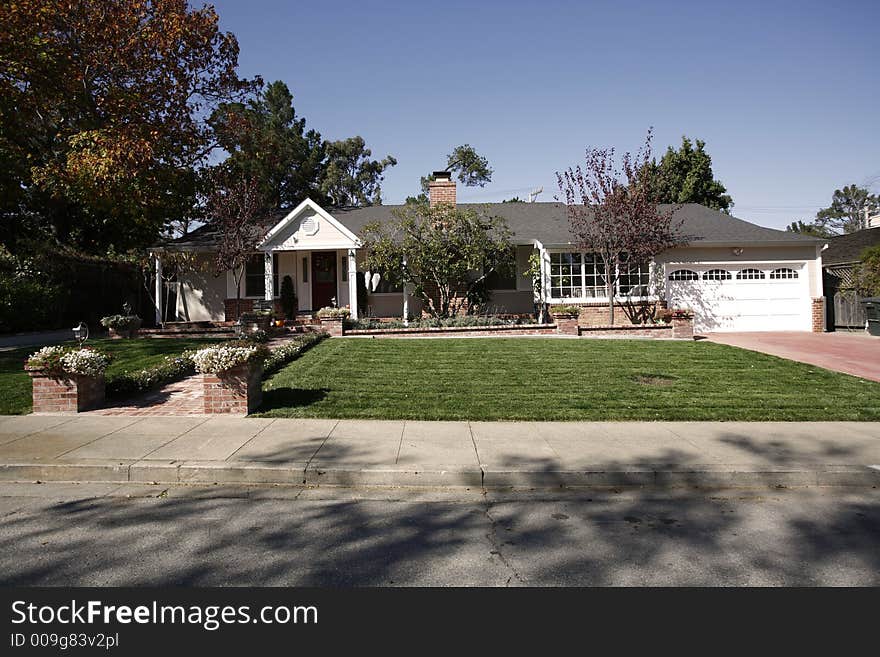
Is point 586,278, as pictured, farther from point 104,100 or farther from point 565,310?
point 104,100

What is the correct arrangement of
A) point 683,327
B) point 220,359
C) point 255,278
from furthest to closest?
1. point 255,278
2. point 683,327
3. point 220,359

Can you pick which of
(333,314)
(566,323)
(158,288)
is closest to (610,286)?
(566,323)

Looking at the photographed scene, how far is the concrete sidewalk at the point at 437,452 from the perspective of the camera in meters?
5.73

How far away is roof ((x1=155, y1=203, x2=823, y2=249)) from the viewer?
1928 centimetres

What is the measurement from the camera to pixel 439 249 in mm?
17328

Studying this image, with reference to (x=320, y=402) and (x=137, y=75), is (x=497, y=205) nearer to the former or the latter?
(x=137, y=75)

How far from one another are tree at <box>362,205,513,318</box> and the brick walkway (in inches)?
338

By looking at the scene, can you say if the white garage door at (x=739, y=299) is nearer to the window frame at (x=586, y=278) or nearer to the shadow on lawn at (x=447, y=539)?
the window frame at (x=586, y=278)

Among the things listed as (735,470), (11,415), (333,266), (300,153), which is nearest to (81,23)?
(333,266)

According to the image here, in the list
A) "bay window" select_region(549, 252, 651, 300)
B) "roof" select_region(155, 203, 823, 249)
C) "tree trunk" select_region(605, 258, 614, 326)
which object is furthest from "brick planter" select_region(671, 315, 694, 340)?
"roof" select_region(155, 203, 823, 249)

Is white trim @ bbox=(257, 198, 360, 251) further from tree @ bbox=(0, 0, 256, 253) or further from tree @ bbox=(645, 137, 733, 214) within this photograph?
tree @ bbox=(645, 137, 733, 214)

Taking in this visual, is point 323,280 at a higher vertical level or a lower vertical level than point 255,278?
lower

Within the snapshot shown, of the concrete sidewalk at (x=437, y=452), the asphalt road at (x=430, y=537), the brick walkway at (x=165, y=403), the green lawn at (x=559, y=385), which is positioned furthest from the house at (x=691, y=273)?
the asphalt road at (x=430, y=537)

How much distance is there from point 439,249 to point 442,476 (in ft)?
40.3
